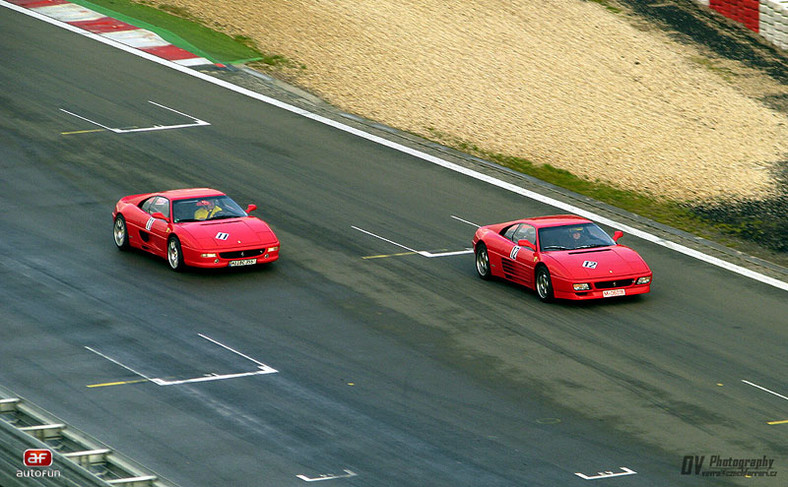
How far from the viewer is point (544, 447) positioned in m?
17.5

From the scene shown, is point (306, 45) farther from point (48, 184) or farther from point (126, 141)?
point (48, 184)

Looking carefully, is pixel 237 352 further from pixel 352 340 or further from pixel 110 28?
pixel 110 28

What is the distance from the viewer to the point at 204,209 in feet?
84.3

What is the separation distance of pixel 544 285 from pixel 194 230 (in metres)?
6.46

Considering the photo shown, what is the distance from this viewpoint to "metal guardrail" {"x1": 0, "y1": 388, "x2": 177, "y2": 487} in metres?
12.4

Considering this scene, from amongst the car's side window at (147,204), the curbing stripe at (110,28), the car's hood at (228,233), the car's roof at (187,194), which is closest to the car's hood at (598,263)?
the car's hood at (228,233)

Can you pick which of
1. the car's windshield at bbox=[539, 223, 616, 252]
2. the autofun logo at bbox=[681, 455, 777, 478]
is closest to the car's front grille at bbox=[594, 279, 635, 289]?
the car's windshield at bbox=[539, 223, 616, 252]

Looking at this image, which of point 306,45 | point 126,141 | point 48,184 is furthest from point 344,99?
point 48,184

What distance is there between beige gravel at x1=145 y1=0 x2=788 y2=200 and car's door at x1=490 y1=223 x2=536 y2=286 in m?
7.80

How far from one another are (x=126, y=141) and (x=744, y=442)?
19.6m

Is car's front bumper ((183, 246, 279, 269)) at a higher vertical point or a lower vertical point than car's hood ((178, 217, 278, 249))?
lower

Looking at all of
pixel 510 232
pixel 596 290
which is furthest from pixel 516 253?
pixel 596 290

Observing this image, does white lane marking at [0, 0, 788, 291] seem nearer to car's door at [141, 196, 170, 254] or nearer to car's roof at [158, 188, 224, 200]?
car's roof at [158, 188, 224, 200]

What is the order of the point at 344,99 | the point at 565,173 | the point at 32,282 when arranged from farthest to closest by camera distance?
the point at 344,99, the point at 565,173, the point at 32,282
